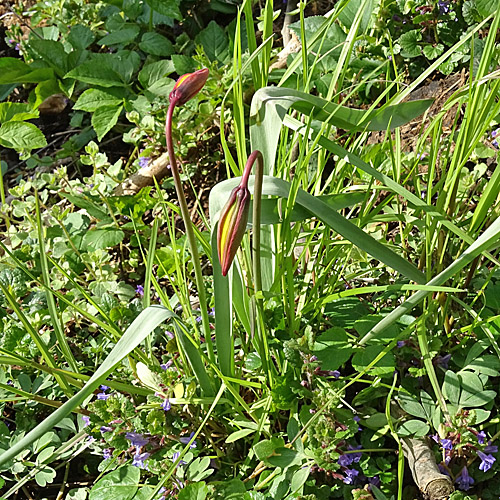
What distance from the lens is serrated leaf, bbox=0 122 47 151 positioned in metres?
1.75

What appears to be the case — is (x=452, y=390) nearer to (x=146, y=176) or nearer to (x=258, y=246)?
(x=258, y=246)

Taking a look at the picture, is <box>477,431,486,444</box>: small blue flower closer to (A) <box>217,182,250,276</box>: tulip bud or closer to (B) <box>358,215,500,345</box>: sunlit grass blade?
(B) <box>358,215,500,345</box>: sunlit grass blade

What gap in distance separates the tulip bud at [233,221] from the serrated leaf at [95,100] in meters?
1.38

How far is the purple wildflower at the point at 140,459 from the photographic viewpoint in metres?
1.00

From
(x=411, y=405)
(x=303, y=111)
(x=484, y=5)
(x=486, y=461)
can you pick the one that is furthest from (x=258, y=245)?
(x=484, y=5)

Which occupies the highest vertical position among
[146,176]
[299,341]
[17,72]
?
[17,72]

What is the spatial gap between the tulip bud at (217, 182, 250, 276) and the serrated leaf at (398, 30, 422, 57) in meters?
1.17

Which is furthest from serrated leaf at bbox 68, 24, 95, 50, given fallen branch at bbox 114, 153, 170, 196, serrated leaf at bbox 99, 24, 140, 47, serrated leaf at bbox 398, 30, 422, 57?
serrated leaf at bbox 398, 30, 422, 57

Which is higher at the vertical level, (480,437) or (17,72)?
(17,72)

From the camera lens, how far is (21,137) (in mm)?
1762

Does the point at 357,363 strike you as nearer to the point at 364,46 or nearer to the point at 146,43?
the point at 364,46

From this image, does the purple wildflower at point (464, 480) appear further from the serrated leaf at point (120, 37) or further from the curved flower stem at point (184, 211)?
the serrated leaf at point (120, 37)

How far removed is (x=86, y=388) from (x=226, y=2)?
186 cm

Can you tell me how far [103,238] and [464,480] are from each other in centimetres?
106
